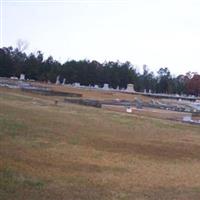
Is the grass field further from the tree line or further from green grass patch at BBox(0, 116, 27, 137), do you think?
the tree line

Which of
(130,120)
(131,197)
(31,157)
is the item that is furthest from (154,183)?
(130,120)

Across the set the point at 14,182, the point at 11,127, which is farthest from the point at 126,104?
the point at 14,182

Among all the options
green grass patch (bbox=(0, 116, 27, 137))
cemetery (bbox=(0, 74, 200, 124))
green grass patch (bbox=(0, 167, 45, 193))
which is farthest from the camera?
cemetery (bbox=(0, 74, 200, 124))

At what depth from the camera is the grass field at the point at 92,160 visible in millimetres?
9586

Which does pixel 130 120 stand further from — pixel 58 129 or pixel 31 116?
pixel 58 129

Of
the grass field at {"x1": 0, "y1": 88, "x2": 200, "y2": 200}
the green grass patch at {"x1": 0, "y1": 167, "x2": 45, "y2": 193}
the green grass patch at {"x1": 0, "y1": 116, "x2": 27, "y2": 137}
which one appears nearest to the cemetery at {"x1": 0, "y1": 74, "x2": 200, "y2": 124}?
the grass field at {"x1": 0, "y1": 88, "x2": 200, "y2": 200}

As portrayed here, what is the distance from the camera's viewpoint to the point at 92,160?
1332cm

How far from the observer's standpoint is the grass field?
9586mm

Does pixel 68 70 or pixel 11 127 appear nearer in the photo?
pixel 11 127

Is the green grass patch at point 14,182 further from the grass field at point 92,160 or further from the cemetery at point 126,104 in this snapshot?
the cemetery at point 126,104

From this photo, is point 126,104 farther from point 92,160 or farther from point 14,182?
point 14,182

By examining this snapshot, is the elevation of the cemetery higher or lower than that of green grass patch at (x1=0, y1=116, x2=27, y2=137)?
lower

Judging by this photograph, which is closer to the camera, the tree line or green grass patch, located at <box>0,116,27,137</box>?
green grass patch, located at <box>0,116,27,137</box>

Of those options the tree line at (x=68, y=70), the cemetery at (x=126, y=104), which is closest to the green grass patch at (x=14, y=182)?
the cemetery at (x=126, y=104)
